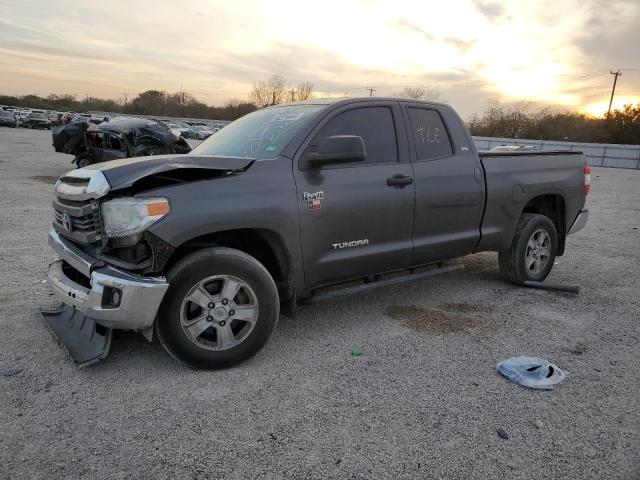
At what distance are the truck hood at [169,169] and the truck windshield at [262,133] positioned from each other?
402 mm

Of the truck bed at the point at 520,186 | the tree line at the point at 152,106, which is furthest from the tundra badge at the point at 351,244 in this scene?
the tree line at the point at 152,106

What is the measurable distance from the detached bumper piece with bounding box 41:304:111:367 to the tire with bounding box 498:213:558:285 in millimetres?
4094

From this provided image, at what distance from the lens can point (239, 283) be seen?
3.47m

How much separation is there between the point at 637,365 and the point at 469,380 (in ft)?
4.53

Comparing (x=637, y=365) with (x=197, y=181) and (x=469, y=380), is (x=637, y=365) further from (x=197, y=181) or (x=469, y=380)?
(x=197, y=181)

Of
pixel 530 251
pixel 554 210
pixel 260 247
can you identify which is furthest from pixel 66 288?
pixel 554 210

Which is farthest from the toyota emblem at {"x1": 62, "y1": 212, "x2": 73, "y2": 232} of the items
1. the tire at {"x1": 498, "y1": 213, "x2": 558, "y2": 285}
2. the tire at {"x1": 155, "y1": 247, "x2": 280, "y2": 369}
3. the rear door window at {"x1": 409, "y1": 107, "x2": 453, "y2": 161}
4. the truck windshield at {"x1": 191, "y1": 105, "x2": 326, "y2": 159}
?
the tire at {"x1": 498, "y1": 213, "x2": 558, "y2": 285}

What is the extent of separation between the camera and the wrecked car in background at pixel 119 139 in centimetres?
1256

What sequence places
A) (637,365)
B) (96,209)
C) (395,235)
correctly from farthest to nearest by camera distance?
(395,235) < (637,365) < (96,209)

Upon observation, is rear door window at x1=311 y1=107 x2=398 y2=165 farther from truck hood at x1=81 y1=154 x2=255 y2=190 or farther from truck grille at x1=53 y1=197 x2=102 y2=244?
Answer: truck grille at x1=53 y1=197 x2=102 y2=244

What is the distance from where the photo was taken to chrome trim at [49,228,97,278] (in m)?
3.29

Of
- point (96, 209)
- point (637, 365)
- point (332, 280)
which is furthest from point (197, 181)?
point (637, 365)

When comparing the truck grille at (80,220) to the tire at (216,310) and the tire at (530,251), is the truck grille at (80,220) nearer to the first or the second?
the tire at (216,310)

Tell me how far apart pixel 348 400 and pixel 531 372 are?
1.35m
